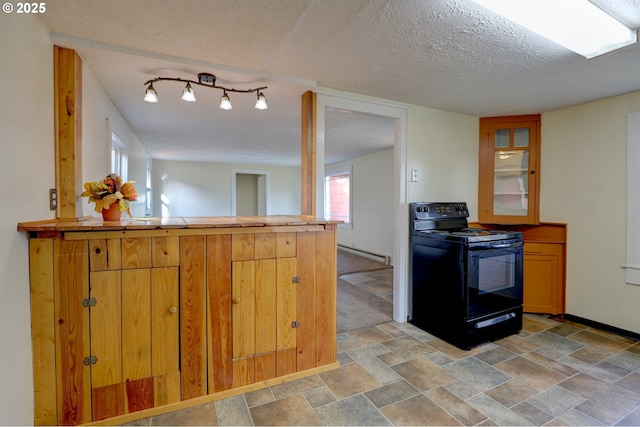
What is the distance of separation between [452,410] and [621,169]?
2.61 metres

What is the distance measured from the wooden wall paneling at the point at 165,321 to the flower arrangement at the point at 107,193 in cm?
48

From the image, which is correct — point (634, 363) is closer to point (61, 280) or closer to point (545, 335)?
point (545, 335)

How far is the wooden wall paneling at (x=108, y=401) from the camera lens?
5.14 feet

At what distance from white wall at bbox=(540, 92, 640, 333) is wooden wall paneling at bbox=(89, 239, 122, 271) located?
12.4 feet

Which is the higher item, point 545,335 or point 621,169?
point 621,169

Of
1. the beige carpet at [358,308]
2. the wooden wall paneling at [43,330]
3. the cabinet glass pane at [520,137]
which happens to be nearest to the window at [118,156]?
the wooden wall paneling at [43,330]

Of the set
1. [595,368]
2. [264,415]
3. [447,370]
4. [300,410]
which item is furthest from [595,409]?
[264,415]

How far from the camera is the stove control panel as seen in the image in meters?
2.85

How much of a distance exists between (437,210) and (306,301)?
1661mm

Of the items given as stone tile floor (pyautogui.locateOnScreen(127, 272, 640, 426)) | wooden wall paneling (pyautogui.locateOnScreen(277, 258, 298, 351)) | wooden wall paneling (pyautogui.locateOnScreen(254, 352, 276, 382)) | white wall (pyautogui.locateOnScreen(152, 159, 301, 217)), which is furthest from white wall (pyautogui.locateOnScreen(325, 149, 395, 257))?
wooden wall paneling (pyautogui.locateOnScreen(254, 352, 276, 382))

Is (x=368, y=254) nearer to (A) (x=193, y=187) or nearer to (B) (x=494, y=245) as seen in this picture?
(B) (x=494, y=245)

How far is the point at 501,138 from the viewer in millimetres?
3281

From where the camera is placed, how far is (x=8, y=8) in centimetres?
127

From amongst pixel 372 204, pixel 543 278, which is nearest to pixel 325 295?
pixel 543 278
